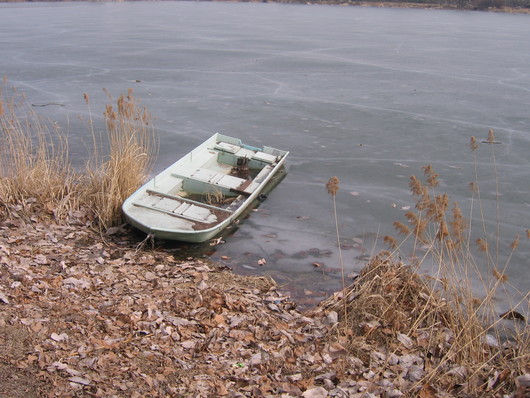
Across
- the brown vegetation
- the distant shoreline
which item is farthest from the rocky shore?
the distant shoreline

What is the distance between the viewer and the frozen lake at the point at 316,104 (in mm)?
8031

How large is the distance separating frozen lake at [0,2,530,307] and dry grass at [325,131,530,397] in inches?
40.1

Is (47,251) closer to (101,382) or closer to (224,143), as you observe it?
(101,382)

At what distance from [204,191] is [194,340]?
4232 mm

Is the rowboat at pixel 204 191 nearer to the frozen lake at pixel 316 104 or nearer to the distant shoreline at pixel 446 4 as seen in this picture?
the frozen lake at pixel 316 104

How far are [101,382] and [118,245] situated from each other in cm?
330

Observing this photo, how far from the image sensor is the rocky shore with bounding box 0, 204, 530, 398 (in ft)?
13.9

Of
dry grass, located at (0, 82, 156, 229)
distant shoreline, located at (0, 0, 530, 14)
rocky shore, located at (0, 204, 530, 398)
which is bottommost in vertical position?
rocky shore, located at (0, 204, 530, 398)

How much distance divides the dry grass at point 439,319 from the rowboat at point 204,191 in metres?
2.31

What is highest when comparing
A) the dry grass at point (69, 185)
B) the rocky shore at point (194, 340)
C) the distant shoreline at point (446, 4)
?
the distant shoreline at point (446, 4)

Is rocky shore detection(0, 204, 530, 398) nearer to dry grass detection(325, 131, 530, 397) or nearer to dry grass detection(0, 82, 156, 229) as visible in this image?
dry grass detection(325, 131, 530, 397)

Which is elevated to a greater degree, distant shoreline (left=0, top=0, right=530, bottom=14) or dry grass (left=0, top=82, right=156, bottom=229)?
distant shoreline (left=0, top=0, right=530, bottom=14)

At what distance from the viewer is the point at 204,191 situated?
8.90m

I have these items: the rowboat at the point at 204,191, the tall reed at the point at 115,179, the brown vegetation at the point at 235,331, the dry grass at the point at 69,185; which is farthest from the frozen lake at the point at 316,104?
the dry grass at the point at 69,185
